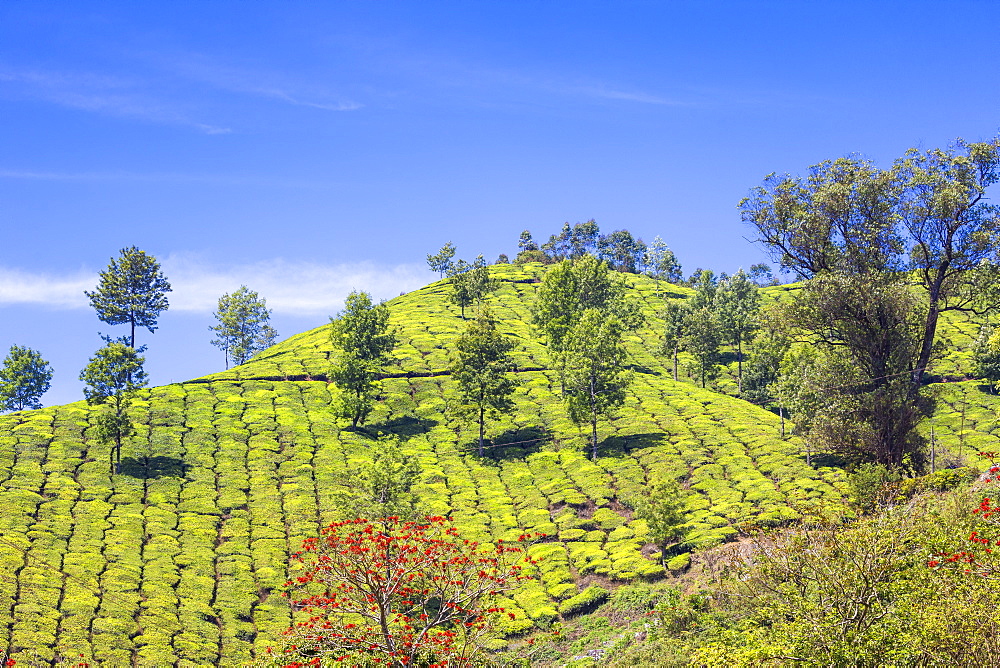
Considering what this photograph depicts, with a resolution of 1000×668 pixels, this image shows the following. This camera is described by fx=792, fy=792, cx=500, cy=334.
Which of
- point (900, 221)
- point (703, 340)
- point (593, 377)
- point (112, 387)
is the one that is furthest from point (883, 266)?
point (112, 387)

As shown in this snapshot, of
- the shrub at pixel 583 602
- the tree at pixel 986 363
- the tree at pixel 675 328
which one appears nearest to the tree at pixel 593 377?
the shrub at pixel 583 602

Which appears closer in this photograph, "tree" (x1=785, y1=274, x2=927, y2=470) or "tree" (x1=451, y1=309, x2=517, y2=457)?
"tree" (x1=785, y1=274, x2=927, y2=470)

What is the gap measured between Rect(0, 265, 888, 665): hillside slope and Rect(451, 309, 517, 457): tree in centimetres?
431

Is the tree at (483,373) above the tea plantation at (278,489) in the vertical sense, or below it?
above

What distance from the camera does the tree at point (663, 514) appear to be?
49.8 m

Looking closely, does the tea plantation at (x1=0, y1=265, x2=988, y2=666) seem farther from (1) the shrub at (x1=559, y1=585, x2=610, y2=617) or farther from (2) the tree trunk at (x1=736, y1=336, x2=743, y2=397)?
(2) the tree trunk at (x1=736, y1=336, x2=743, y2=397)

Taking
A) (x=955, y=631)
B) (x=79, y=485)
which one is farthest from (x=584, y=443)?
(x=955, y=631)

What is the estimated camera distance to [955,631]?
20.1 m

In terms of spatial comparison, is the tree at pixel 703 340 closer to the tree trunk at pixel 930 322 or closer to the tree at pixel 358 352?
the tree at pixel 358 352

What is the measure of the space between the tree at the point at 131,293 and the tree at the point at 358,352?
122 feet

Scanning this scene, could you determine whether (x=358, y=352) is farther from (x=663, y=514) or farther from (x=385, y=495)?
(x=663, y=514)

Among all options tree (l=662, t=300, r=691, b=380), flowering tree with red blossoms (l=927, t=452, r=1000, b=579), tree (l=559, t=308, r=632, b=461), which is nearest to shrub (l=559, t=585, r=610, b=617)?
tree (l=559, t=308, r=632, b=461)

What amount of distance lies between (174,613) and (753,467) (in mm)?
44036

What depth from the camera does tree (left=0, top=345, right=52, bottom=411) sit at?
10581 centimetres
